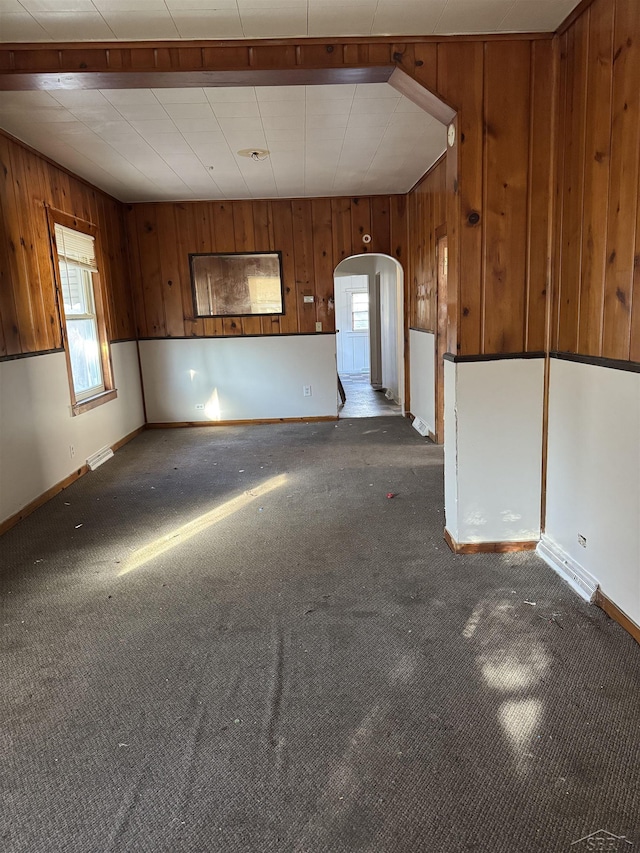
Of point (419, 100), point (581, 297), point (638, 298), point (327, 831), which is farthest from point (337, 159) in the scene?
point (327, 831)

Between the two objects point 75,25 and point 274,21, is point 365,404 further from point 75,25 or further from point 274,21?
point 75,25

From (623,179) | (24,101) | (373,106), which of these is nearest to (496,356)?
(623,179)

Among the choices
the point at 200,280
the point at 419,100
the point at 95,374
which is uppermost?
the point at 419,100

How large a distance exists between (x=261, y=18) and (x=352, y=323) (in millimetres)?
9288

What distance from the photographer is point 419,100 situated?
2.74 m

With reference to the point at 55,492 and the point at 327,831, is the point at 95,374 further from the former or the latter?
the point at 327,831

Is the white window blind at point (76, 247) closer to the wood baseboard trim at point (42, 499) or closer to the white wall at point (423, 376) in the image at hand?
the wood baseboard trim at point (42, 499)

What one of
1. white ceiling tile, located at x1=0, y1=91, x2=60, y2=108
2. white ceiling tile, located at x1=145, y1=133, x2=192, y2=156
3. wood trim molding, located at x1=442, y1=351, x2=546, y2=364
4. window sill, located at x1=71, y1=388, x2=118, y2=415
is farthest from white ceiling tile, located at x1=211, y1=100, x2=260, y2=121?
window sill, located at x1=71, y1=388, x2=118, y2=415

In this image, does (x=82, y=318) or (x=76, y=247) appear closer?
(x=76, y=247)

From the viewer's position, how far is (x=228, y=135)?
3945 mm

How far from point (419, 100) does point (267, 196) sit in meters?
3.68

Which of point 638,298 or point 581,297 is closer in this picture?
point 638,298

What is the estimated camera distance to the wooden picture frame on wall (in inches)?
252

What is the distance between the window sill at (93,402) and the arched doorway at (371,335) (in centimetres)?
276
